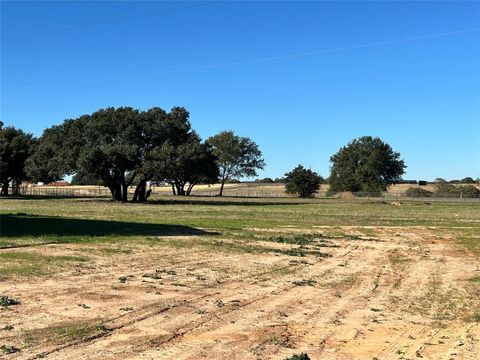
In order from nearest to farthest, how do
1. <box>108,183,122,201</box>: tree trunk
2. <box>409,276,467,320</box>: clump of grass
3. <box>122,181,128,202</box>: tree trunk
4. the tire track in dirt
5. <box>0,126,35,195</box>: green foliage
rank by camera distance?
the tire track in dirt
<box>409,276,467,320</box>: clump of grass
<box>122,181,128,202</box>: tree trunk
<box>108,183,122,201</box>: tree trunk
<box>0,126,35,195</box>: green foliage

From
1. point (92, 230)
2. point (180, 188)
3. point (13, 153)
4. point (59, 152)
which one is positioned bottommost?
point (92, 230)

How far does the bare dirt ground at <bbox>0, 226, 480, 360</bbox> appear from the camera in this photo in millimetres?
6941

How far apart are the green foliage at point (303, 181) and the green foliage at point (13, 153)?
4925cm

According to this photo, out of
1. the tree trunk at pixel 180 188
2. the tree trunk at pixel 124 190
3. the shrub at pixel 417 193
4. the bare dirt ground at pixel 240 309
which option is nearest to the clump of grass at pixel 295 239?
the bare dirt ground at pixel 240 309

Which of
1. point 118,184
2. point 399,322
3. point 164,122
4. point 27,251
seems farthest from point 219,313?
point 118,184

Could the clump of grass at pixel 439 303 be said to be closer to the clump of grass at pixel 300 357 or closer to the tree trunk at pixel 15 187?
the clump of grass at pixel 300 357

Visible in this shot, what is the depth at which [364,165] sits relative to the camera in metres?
124

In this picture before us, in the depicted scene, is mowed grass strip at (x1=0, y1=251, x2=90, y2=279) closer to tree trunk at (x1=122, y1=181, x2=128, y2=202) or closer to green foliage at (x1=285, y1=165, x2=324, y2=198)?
tree trunk at (x1=122, y1=181, x2=128, y2=202)

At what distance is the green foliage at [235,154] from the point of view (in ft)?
395

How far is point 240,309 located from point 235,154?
111799mm

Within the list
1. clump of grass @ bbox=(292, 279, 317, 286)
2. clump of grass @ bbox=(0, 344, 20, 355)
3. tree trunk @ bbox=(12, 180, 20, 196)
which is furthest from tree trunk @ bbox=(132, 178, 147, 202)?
clump of grass @ bbox=(0, 344, 20, 355)

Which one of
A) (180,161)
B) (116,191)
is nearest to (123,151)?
(180,161)

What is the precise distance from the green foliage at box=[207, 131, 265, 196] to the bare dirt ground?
104359mm

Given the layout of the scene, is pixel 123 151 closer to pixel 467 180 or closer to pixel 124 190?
pixel 124 190
